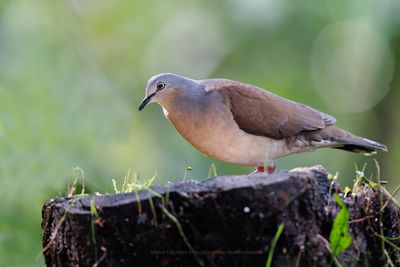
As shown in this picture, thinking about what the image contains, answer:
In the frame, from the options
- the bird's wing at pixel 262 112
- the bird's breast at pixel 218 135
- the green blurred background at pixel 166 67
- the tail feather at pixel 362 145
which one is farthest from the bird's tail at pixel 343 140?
the green blurred background at pixel 166 67

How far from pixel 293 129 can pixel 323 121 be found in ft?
1.38

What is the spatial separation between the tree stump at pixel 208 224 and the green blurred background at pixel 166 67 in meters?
4.90

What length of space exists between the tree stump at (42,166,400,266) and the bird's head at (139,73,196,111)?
2758 millimetres

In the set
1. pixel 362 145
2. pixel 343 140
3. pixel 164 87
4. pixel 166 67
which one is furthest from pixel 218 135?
pixel 166 67

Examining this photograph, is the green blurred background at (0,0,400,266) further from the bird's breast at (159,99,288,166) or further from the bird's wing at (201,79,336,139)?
the bird's wing at (201,79,336,139)

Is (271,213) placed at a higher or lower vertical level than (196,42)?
lower

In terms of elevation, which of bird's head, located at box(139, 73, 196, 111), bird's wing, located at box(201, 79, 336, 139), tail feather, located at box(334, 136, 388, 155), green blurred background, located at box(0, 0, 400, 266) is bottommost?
tail feather, located at box(334, 136, 388, 155)

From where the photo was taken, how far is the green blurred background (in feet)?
32.7

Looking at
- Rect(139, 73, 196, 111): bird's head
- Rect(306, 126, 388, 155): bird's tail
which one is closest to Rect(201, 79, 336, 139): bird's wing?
Rect(306, 126, 388, 155): bird's tail

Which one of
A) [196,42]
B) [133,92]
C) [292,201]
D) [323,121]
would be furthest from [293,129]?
[196,42]

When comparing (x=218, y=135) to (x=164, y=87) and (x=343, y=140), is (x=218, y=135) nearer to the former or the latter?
(x=164, y=87)

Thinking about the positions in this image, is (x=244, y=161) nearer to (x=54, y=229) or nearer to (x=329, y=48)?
(x=54, y=229)

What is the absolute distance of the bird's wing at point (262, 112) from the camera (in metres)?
6.61

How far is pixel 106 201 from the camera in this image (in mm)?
3883
